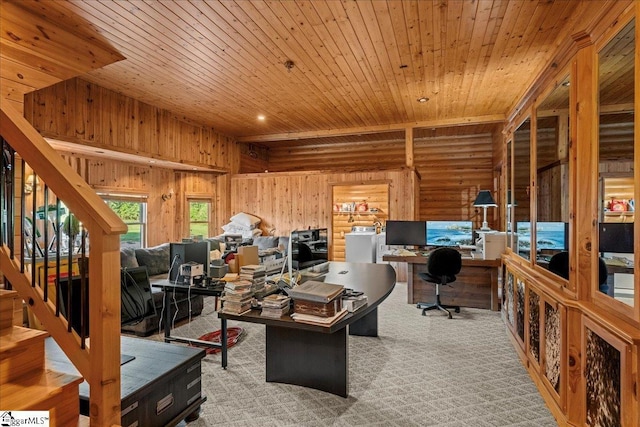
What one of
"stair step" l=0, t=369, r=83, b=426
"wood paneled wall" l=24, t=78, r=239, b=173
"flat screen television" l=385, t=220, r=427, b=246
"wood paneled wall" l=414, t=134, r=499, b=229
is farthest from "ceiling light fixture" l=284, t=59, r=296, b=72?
"wood paneled wall" l=414, t=134, r=499, b=229

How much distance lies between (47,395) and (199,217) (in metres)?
6.80

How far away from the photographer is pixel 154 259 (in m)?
4.95

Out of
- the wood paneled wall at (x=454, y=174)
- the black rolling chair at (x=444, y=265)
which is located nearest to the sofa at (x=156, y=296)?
the black rolling chair at (x=444, y=265)

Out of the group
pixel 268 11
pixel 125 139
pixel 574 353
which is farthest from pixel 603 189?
pixel 125 139

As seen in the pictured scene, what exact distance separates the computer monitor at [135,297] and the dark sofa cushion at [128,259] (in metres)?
0.83

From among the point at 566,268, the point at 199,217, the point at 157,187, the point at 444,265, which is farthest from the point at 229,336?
the point at 199,217

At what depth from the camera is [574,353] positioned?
1.94 m

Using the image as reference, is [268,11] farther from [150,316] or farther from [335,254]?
[335,254]

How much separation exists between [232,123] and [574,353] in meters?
6.51

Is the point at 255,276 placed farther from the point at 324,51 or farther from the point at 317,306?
the point at 324,51

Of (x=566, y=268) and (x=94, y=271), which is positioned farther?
(x=566, y=268)

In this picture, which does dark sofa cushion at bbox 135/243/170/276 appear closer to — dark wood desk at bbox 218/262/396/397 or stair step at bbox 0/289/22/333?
dark wood desk at bbox 218/262/396/397

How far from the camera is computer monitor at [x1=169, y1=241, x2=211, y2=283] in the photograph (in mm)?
3342

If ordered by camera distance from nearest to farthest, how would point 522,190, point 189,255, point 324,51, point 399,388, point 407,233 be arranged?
point 399,388 < point 522,190 < point 189,255 < point 324,51 < point 407,233
